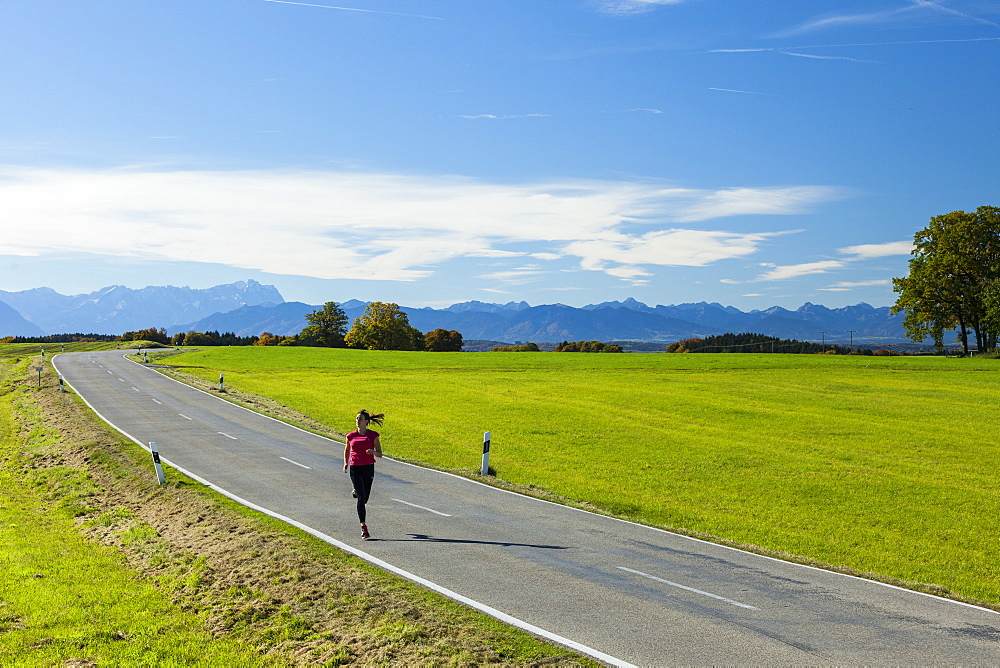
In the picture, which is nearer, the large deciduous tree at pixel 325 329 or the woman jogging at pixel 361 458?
the woman jogging at pixel 361 458

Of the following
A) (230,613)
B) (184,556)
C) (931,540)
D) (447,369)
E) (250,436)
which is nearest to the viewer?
(230,613)

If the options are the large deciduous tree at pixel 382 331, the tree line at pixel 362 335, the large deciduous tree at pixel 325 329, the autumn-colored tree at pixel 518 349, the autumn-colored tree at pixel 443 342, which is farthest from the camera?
the large deciduous tree at pixel 325 329

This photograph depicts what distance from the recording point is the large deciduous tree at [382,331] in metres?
114

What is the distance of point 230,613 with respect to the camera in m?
10.2

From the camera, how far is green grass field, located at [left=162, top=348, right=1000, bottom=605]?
50.6ft

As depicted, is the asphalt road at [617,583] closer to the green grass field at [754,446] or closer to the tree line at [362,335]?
the green grass field at [754,446]

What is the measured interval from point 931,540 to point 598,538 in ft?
25.7

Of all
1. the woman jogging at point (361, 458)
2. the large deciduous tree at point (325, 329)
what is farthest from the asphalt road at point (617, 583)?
the large deciduous tree at point (325, 329)

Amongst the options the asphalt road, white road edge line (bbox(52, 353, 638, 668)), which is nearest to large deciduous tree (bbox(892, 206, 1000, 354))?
the asphalt road

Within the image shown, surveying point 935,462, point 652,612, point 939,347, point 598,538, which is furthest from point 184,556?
point 939,347

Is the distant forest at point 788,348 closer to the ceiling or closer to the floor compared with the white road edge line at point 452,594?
closer to the ceiling

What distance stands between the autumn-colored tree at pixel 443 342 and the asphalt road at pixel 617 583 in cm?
9747

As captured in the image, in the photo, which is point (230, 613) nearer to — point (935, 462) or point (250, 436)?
point (250, 436)

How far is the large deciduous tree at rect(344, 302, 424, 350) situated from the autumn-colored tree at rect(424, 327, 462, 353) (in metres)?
2.23
